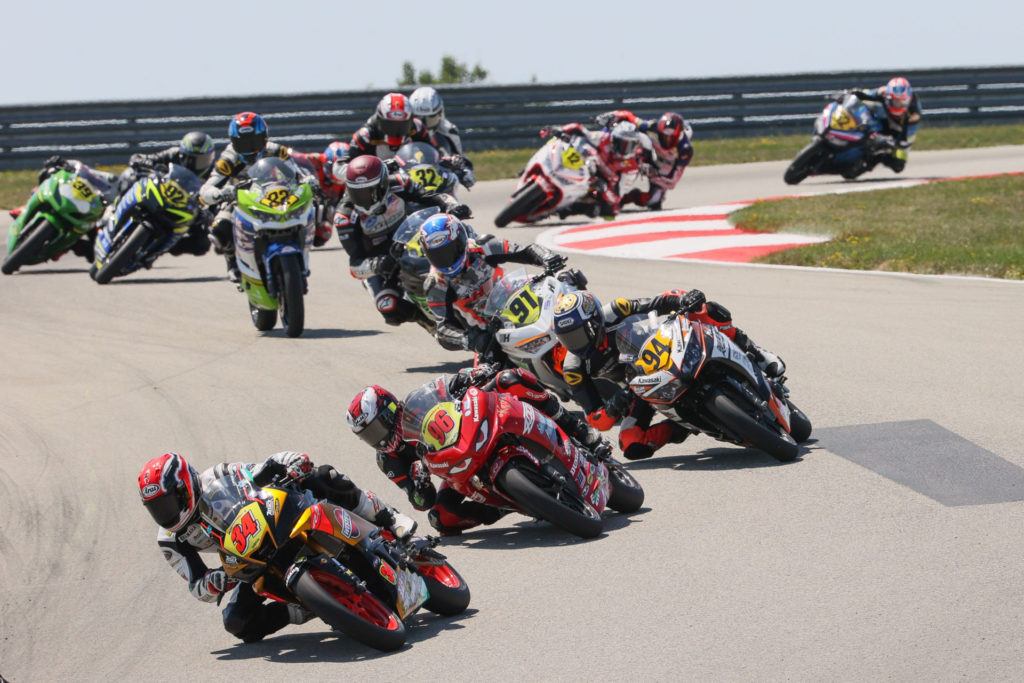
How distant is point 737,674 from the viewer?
203 inches

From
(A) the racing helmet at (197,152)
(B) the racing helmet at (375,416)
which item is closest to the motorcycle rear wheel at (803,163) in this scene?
(A) the racing helmet at (197,152)

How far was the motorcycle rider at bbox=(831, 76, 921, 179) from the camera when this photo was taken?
23.4 m

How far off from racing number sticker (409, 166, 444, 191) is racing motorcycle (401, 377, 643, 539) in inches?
279

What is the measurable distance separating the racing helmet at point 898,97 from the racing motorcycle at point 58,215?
12761mm

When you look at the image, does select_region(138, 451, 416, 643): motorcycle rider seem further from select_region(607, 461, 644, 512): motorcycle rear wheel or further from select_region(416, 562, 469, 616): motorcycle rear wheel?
select_region(607, 461, 644, 512): motorcycle rear wheel

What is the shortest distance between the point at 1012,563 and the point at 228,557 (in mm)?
3351

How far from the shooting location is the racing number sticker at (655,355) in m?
8.25

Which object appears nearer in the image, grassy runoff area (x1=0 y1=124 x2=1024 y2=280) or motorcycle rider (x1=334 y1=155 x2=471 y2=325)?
motorcycle rider (x1=334 y1=155 x2=471 y2=325)

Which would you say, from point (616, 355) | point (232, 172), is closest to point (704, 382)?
point (616, 355)

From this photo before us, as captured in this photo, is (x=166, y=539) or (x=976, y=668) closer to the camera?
(x=976, y=668)

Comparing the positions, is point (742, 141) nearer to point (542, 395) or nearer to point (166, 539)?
point (542, 395)

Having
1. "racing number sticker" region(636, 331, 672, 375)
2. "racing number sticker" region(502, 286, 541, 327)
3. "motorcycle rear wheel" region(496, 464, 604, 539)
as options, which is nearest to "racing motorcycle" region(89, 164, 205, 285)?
"racing number sticker" region(502, 286, 541, 327)

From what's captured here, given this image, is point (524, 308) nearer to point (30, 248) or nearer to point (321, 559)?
point (321, 559)

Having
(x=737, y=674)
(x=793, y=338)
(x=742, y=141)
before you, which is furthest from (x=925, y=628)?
(x=742, y=141)
